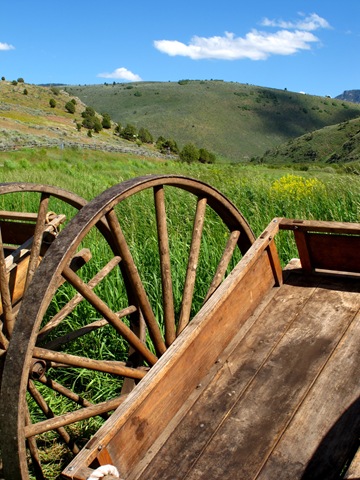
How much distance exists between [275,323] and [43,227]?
4.66 feet

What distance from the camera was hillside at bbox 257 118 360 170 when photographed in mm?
81062

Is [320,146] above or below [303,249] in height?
below

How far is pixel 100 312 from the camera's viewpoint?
8.27 feet

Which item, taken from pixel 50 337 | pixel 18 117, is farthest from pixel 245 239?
pixel 18 117

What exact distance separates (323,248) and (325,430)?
1370mm

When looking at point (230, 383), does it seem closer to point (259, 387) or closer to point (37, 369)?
point (259, 387)

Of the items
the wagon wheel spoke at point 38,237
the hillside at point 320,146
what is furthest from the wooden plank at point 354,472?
the hillside at point 320,146

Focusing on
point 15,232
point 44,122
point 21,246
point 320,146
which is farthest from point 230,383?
point 320,146

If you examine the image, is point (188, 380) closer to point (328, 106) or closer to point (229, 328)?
point (229, 328)

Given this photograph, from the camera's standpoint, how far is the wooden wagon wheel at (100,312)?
6.88ft

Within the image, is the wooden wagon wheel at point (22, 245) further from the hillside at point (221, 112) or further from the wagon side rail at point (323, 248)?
the hillside at point (221, 112)

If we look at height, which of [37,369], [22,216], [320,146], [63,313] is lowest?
[320,146]

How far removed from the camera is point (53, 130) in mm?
57312

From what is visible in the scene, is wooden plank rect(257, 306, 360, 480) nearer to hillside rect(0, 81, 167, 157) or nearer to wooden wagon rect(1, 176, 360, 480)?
wooden wagon rect(1, 176, 360, 480)
